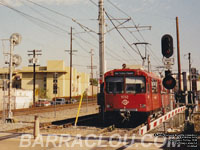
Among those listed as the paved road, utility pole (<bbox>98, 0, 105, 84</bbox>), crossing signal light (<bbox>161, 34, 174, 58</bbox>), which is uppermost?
utility pole (<bbox>98, 0, 105, 84</bbox>)

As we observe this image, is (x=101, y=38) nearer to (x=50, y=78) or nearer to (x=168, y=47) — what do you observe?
(x=168, y=47)

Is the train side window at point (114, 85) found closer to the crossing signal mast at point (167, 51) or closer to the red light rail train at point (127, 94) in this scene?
the red light rail train at point (127, 94)

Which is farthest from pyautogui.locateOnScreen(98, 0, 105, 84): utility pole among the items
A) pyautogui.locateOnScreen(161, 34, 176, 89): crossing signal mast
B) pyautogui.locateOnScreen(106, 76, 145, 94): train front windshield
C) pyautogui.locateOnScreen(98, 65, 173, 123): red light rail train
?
pyautogui.locateOnScreen(161, 34, 176, 89): crossing signal mast

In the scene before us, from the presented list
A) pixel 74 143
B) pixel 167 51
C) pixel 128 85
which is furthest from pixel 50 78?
pixel 167 51

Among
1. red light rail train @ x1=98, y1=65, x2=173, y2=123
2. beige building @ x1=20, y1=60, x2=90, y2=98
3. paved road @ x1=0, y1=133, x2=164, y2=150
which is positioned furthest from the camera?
beige building @ x1=20, y1=60, x2=90, y2=98

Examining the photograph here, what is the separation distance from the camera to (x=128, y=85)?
14758 millimetres

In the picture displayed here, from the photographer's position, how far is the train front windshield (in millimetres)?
14625

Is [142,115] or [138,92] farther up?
[138,92]

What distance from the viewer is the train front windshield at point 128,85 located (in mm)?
14625

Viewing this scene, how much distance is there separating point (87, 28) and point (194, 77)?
7951 mm

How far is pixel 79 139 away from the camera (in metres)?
10.5

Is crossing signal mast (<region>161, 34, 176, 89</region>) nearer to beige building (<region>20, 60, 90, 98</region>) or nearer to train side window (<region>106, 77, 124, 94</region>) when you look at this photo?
train side window (<region>106, 77, 124, 94</region>)

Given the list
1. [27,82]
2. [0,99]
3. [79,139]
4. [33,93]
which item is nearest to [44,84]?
[27,82]

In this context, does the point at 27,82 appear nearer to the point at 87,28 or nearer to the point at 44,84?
the point at 44,84
